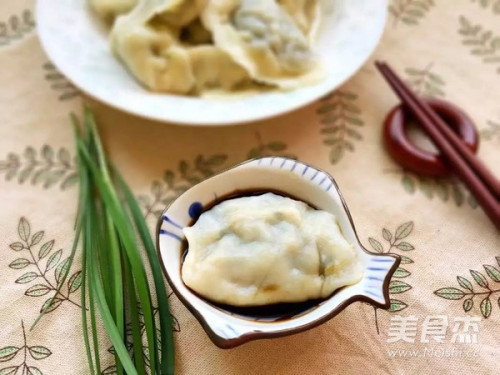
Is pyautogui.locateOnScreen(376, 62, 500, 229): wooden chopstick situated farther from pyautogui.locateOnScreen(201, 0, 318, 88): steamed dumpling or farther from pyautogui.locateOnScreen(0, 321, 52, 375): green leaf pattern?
pyautogui.locateOnScreen(0, 321, 52, 375): green leaf pattern

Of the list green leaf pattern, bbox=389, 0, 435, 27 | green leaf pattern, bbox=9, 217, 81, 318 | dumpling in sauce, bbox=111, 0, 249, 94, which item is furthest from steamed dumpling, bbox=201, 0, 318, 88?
green leaf pattern, bbox=9, 217, 81, 318

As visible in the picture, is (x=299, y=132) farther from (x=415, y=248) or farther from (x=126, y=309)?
(x=126, y=309)

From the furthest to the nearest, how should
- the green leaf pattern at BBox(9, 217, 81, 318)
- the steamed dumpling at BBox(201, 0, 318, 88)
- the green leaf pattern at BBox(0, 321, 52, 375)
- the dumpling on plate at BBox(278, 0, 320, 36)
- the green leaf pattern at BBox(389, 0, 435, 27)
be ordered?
the green leaf pattern at BBox(389, 0, 435, 27), the dumpling on plate at BBox(278, 0, 320, 36), the steamed dumpling at BBox(201, 0, 318, 88), the green leaf pattern at BBox(9, 217, 81, 318), the green leaf pattern at BBox(0, 321, 52, 375)

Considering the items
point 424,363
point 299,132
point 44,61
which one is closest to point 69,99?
point 44,61

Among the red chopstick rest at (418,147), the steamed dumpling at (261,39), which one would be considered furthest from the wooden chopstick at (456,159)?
the steamed dumpling at (261,39)

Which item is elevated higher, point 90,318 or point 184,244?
point 184,244

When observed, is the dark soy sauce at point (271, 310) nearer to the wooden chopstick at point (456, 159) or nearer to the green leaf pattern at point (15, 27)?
the wooden chopstick at point (456, 159)
